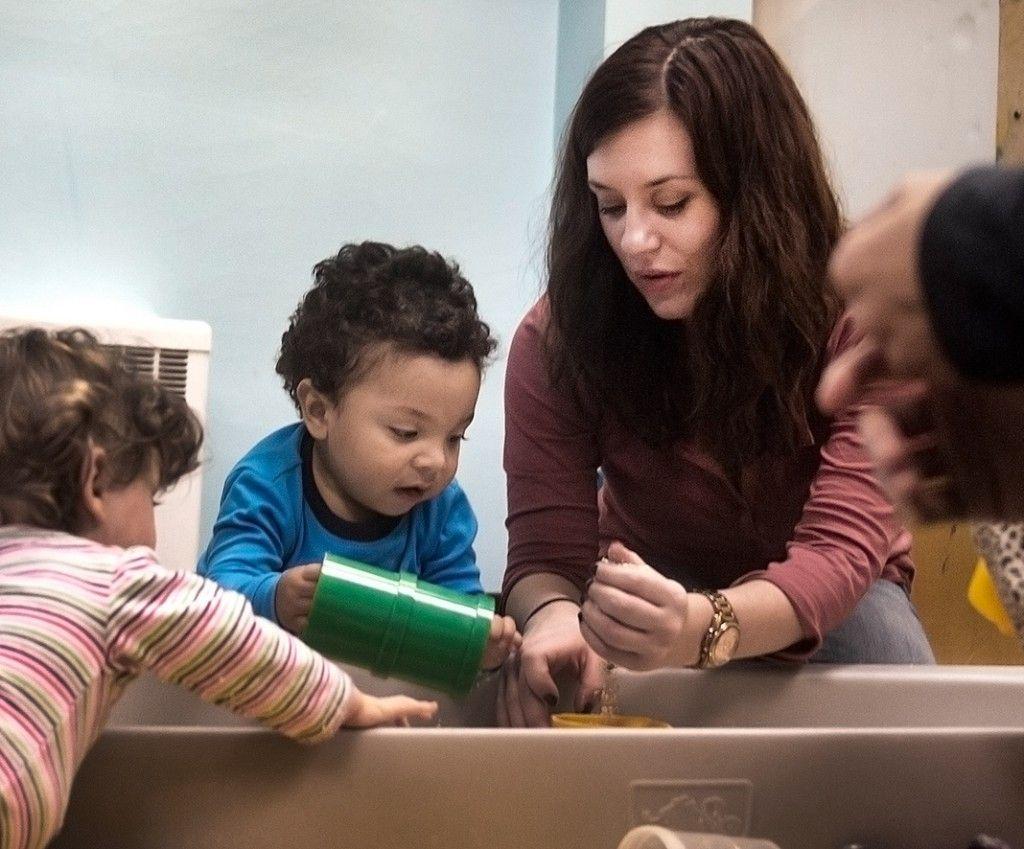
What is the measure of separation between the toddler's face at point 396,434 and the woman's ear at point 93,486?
1.45ft

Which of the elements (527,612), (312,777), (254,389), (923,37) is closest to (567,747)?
(312,777)

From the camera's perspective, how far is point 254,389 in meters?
1.75

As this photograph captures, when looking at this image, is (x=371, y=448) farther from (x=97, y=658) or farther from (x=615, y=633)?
(x=97, y=658)

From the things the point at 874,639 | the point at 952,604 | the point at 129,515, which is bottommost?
the point at 952,604

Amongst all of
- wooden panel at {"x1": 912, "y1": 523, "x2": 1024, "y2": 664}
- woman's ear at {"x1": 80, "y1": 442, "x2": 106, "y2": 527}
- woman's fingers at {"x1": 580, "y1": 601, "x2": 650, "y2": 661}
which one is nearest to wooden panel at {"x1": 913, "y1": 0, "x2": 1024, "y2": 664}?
wooden panel at {"x1": 912, "y1": 523, "x2": 1024, "y2": 664}

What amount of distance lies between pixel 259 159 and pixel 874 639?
3.54 ft

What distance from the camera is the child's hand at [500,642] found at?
36.5 inches

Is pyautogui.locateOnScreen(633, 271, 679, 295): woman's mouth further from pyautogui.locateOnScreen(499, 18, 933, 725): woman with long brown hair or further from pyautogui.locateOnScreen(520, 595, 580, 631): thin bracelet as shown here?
pyautogui.locateOnScreen(520, 595, 580, 631): thin bracelet

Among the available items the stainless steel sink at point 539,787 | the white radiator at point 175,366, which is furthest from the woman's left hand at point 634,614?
the white radiator at point 175,366

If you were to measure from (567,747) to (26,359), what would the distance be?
0.37 meters

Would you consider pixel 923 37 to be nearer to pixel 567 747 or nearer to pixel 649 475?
pixel 649 475

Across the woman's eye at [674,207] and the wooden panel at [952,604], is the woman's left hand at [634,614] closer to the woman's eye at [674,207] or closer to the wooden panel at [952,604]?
the woman's eye at [674,207]

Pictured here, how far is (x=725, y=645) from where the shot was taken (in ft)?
2.99

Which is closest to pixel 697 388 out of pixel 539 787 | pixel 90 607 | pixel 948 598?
pixel 539 787
